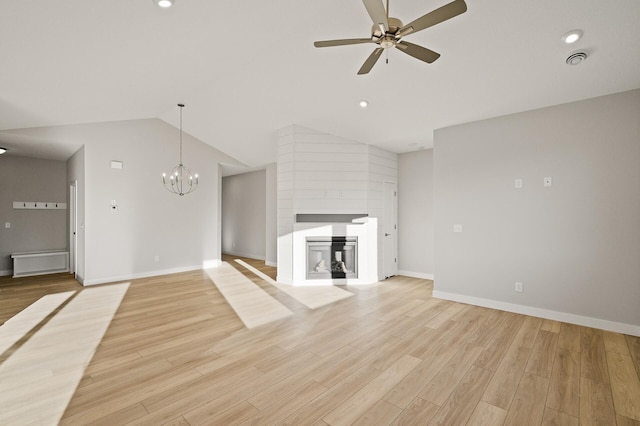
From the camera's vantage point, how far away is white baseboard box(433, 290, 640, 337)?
11.5ft

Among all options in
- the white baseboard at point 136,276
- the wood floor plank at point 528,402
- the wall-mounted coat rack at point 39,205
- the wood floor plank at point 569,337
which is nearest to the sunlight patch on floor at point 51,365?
the white baseboard at point 136,276

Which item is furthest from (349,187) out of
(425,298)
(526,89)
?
(526,89)

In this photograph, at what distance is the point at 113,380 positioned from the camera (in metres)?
2.49

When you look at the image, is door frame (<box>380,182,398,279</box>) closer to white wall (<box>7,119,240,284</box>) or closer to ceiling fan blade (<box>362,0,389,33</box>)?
white wall (<box>7,119,240,284</box>)

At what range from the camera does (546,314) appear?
3980mm

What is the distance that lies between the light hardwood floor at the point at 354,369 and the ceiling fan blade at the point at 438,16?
2626 millimetres

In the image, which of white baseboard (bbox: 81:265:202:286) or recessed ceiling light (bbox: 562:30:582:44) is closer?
recessed ceiling light (bbox: 562:30:582:44)

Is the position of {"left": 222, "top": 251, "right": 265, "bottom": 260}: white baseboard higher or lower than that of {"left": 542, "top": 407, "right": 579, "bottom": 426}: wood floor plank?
higher

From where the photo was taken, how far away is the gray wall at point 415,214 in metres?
6.39

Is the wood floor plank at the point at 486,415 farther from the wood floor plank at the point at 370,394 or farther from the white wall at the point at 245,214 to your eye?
the white wall at the point at 245,214

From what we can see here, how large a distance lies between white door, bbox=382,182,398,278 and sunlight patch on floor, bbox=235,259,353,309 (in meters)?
1.49

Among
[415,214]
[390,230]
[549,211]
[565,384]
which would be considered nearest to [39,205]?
[390,230]

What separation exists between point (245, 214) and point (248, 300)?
5.00 m

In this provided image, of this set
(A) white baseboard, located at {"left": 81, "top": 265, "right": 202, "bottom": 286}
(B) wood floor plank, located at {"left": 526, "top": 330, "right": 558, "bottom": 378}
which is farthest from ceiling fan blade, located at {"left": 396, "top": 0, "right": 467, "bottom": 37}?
(A) white baseboard, located at {"left": 81, "top": 265, "right": 202, "bottom": 286}
